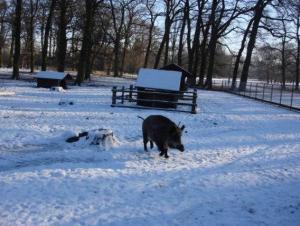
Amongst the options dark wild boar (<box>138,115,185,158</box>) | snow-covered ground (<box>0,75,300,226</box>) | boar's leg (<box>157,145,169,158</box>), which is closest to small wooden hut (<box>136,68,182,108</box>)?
snow-covered ground (<box>0,75,300,226</box>)

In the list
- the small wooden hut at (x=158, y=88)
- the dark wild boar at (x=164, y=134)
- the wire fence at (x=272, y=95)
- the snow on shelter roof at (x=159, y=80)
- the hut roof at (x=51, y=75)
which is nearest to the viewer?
the dark wild boar at (x=164, y=134)

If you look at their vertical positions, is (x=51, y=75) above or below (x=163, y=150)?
above

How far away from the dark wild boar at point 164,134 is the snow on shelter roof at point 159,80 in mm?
11895

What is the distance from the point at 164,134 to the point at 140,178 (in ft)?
→ 6.86

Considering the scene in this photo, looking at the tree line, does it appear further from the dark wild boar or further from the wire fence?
the dark wild boar

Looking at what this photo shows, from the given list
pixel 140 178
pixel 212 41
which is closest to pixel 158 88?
pixel 140 178

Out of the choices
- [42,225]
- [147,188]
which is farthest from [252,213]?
[42,225]

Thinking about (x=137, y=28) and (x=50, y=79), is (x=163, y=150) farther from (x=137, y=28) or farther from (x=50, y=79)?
(x=137, y=28)

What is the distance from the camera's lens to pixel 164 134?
1119cm

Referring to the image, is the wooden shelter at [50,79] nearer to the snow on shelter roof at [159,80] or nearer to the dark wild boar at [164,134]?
the snow on shelter roof at [159,80]

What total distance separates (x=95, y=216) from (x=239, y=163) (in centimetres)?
544

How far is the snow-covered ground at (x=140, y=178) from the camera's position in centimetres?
737

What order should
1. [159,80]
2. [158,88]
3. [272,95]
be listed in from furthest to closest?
[272,95], [159,80], [158,88]

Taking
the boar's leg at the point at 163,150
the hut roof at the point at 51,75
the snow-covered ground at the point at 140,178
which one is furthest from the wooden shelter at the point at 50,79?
the boar's leg at the point at 163,150
